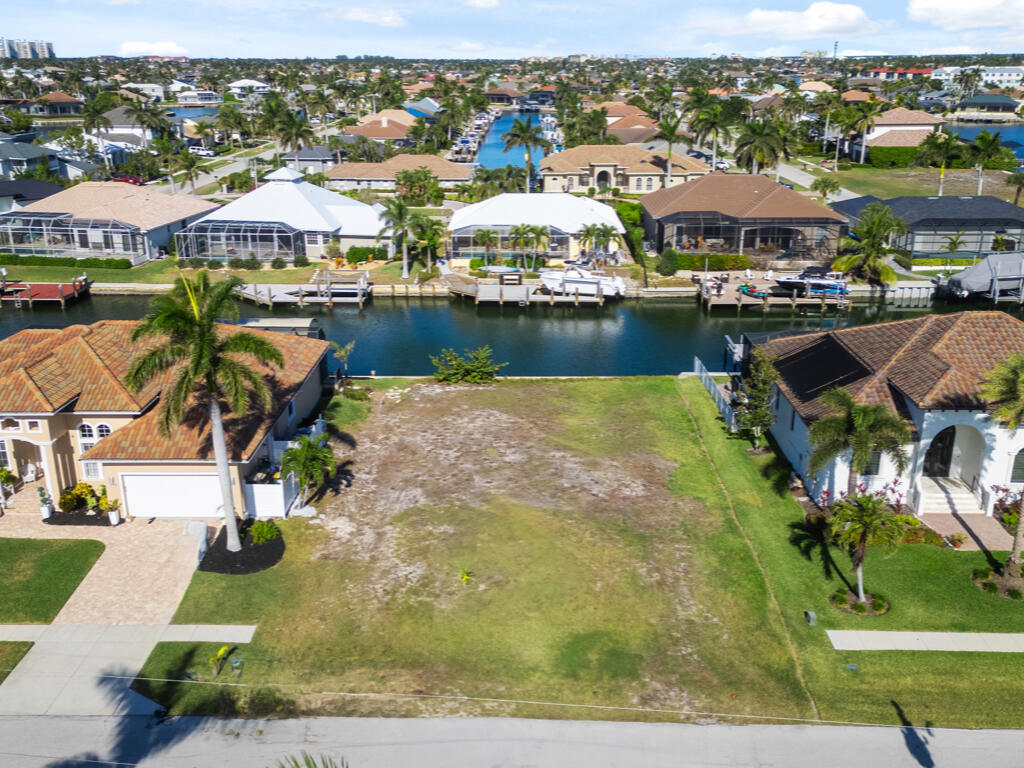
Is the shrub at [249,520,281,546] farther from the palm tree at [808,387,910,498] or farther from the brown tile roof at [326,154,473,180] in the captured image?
the brown tile roof at [326,154,473,180]

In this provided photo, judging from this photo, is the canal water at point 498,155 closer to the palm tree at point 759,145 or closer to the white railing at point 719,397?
the palm tree at point 759,145

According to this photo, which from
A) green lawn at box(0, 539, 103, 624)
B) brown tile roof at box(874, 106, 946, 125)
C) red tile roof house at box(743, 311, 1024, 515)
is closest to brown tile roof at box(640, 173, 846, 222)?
red tile roof house at box(743, 311, 1024, 515)

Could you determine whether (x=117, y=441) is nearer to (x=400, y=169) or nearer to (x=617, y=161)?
(x=400, y=169)

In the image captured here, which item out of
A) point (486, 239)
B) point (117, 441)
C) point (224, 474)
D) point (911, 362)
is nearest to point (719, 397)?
point (911, 362)

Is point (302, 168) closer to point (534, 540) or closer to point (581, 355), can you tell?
point (581, 355)

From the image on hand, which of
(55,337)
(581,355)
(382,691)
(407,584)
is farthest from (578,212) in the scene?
(382,691)

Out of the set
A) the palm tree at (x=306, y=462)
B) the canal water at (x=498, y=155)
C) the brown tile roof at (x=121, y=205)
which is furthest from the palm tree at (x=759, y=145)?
the palm tree at (x=306, y=462)
